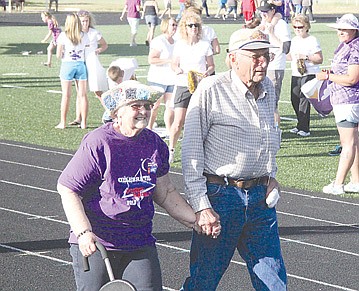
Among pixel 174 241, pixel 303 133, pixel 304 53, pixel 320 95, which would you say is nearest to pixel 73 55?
pixel 304 53

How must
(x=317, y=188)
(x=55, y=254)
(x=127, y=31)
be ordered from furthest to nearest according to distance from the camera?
1. (x=127, y=31)
2. (x=317, y=188)
3. (x=55, y=254)

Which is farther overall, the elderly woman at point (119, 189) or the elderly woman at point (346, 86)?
the elderly woman at point (346, 86)

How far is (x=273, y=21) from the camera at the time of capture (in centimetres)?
1620

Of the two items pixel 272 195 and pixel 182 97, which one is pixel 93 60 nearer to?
pixel 182 97

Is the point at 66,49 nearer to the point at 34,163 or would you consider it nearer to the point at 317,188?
the point at 34,163

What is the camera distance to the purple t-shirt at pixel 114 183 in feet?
18.1

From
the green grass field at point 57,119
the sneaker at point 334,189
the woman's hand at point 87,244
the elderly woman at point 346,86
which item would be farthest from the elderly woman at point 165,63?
the woman's hand at point 87,244

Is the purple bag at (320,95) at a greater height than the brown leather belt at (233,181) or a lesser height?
lesser

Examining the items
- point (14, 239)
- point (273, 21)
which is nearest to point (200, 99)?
point (14, 239)

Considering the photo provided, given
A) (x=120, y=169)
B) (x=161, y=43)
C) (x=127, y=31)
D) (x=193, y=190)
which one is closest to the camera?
(x=120, y=169)

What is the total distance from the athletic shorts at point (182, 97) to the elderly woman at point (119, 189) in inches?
319

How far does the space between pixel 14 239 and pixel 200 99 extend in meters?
4.03

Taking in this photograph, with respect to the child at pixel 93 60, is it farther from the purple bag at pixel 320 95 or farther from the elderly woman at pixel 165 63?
the purple bag at pixel 320 95

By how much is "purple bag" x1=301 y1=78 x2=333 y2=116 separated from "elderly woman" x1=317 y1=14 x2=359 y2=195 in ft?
1.39
